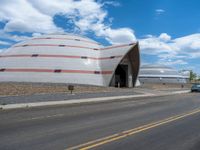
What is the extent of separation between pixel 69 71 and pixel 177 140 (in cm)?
3734

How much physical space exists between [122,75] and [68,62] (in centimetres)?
1265

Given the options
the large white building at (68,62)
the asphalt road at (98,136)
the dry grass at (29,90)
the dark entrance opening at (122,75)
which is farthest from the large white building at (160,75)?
the asphalt road at (98,136)

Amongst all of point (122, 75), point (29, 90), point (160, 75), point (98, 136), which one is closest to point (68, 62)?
point (122, 75)

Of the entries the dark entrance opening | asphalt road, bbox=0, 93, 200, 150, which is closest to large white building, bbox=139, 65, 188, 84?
the dark entrance opening

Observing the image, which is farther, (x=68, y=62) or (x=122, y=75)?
(x=122, y=75)

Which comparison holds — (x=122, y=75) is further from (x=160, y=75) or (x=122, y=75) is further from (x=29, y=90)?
(x=160, y=75)

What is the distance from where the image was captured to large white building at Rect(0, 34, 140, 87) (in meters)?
43.9

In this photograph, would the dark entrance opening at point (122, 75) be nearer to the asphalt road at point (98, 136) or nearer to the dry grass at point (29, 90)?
the dry grass at point (29, 90)

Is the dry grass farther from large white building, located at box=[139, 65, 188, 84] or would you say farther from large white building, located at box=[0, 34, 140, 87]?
large white building, located at box=[139, 65, 188, 84]

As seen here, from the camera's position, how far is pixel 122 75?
53.2m

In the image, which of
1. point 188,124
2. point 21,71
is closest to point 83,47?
point 21,71

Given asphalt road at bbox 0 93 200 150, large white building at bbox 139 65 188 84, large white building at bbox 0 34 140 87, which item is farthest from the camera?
large white building at bbox 139 65 188 84

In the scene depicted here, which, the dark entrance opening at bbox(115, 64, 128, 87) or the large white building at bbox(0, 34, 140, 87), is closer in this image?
the large white building at bbox(0, 34, 140, 87)

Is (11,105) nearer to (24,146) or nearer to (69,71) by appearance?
(24,146)
